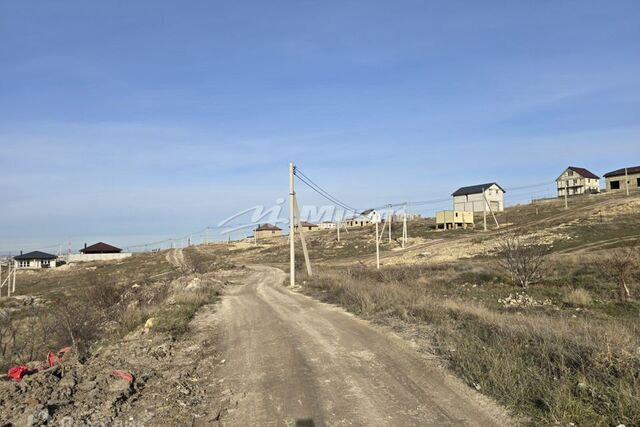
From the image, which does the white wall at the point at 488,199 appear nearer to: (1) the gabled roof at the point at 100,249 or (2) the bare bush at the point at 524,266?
(2) the bare bush at the point at 524,266

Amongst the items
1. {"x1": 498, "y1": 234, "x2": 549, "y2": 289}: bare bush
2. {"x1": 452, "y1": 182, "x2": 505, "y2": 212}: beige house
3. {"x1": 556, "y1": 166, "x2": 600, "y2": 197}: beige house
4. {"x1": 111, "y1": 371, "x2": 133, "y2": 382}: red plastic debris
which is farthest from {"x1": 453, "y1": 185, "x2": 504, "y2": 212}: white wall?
{"x1": 111, "y1": 371, "x2": 133, "y2": 382}: red plastic debris

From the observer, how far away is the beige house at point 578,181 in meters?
100

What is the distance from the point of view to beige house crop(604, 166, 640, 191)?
85438 millimetres

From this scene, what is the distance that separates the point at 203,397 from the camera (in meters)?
6.85

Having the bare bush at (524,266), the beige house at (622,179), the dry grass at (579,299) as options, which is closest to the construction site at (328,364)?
the dry grass at (579,299)

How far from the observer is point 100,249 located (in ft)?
378

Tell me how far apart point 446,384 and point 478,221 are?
75.0 meters

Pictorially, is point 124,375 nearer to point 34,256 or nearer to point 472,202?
point 472,202

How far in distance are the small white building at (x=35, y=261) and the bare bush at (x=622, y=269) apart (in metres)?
108

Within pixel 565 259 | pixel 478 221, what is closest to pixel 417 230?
pixel 478 221

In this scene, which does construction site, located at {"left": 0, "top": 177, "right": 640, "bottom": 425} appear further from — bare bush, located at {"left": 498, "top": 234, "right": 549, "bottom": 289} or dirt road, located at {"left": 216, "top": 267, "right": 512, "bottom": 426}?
bare bush, located at {"left": 498, "top": 234, "right": 549, "bottom": 289}

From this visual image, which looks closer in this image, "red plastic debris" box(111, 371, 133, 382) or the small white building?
"red plastic debris" box(111, 371, 133, 382)

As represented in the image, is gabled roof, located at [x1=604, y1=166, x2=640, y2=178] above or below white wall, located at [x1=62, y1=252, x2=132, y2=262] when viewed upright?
above

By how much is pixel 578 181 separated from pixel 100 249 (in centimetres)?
11110
